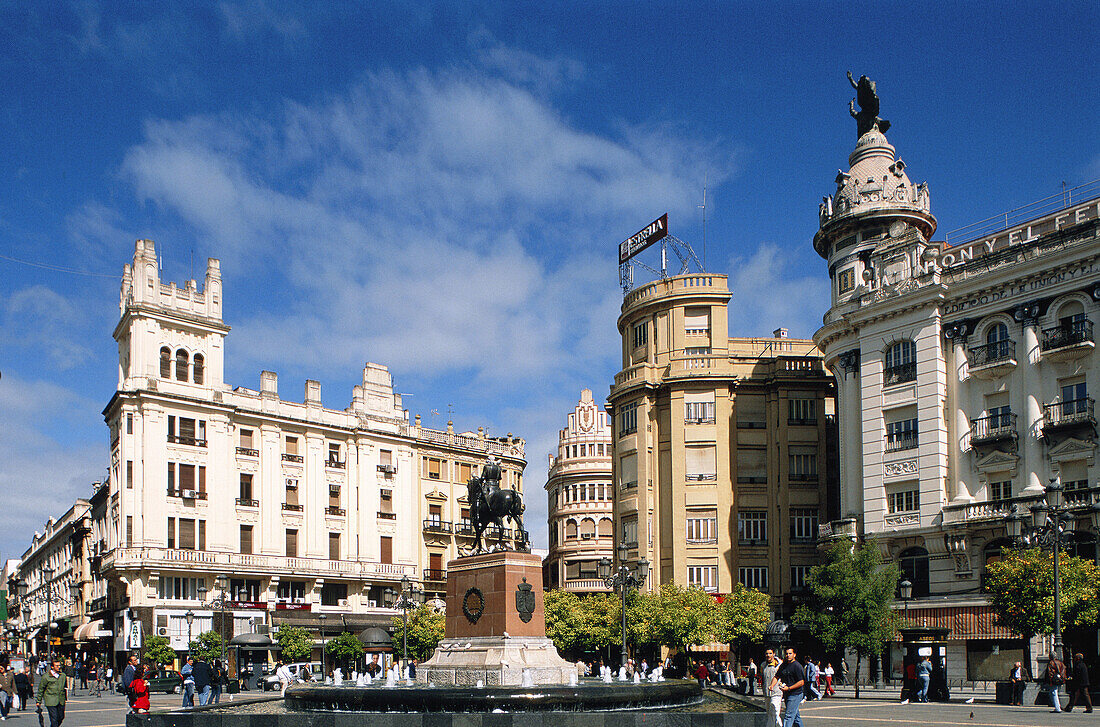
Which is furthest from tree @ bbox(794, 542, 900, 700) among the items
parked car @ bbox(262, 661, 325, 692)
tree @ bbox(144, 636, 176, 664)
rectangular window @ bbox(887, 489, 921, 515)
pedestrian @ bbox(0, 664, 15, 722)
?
tree @ bbox(144, 636, 176, 664)

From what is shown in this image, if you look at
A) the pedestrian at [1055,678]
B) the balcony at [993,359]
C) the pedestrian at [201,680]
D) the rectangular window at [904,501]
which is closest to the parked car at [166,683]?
the pedestrian at [201,680]

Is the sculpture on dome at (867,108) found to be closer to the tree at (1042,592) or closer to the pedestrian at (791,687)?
the tree at (1042,592)

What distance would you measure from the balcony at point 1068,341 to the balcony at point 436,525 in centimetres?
4342

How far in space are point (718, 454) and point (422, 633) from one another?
62.6 ft

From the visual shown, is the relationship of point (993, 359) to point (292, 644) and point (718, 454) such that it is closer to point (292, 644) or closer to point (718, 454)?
point (718, 454)

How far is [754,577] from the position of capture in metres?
61.4

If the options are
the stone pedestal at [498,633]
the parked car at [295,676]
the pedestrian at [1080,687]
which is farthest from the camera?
the parked car at [295,676]

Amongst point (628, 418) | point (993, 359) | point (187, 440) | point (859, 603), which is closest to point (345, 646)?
point (187, 440)

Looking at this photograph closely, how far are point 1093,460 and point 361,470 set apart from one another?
45391mm

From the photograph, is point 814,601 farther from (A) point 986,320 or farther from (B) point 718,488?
(A) point 986,320

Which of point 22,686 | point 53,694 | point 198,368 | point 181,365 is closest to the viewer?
point 53,694

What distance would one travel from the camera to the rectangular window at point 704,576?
201ft

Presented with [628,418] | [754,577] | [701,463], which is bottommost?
[754,577]

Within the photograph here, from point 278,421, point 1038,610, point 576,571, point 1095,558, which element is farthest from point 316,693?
point 576,571
